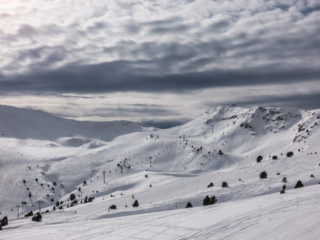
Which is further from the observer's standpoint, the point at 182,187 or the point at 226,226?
the point at 182,187

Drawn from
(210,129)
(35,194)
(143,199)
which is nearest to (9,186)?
(35,194)

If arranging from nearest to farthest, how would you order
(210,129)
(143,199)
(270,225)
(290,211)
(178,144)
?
(270,225)
(290,211)
(143,199)
(178,144)
(210,129)

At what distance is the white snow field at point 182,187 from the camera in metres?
13.3

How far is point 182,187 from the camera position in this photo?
36656mm

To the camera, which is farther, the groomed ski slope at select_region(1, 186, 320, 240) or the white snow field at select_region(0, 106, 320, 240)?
the white snow field at select_region(0, 106, 320, 240)

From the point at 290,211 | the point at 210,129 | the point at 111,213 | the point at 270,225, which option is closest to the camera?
the point at 270,225

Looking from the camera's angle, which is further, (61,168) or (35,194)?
(61,168)

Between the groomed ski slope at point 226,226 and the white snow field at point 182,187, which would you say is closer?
the groomed ski slope at point 226,226

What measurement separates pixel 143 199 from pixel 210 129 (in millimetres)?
160964

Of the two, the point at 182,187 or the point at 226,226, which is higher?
the point at 182,187

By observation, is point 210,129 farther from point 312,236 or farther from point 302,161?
point 312,236

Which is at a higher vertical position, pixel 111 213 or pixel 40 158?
pixel 40 158

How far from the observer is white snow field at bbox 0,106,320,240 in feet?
43.7

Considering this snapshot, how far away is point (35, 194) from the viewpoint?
89500 mm
